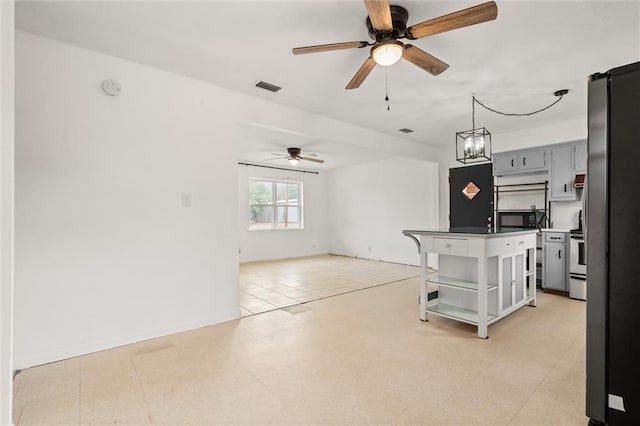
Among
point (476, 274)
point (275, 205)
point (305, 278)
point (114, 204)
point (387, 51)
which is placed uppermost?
point (387, 51)

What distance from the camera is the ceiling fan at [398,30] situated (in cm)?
176

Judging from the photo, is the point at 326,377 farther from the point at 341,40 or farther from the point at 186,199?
the point at 341,40

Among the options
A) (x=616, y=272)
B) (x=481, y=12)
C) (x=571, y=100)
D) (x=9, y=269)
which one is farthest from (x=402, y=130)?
(x=9, y=269)

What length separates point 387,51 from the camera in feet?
7.01

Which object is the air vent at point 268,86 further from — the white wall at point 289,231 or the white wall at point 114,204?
the white wall at point 289,231

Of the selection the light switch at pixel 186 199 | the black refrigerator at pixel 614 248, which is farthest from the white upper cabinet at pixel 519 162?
the light switch at pixel 186 199

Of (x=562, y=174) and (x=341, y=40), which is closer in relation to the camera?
(x=341, y=40)

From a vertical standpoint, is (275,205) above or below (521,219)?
above

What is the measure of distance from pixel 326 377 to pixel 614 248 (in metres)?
1.79

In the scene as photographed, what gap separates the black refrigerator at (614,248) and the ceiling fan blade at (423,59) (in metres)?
1.03

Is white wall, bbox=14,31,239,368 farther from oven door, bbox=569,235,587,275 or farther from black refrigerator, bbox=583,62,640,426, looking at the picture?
oven door, bbox=569,235,587,275

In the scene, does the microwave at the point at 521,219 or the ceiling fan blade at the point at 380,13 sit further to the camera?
the microwave at the point at 521,219

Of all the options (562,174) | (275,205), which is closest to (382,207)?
(275,205)

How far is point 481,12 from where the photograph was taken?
175 cm
